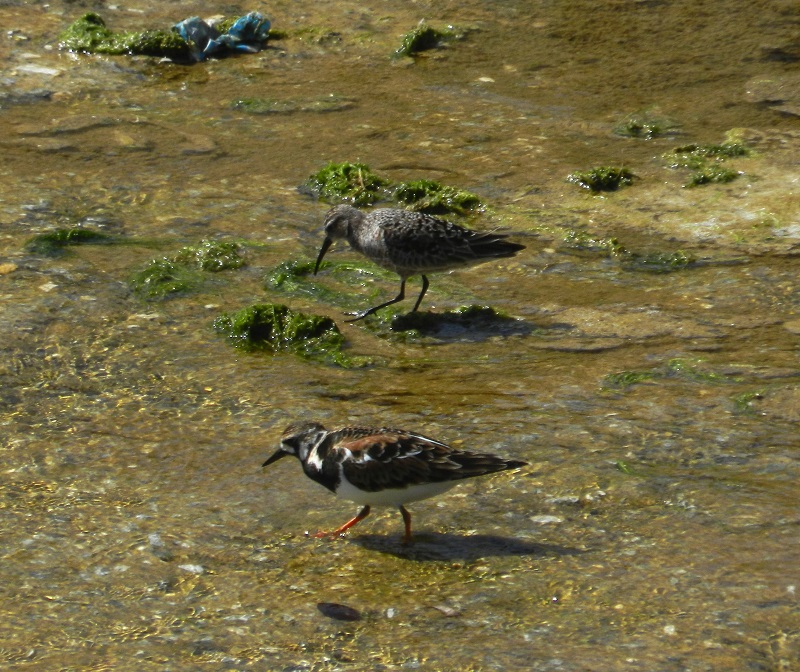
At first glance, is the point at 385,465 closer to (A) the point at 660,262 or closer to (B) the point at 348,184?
(A) the point at 660,262

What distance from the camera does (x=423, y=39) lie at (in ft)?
44.0

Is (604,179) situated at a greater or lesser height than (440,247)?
lesser

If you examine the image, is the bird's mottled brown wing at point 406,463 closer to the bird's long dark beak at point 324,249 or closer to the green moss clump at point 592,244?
the bird's long dark beak at point 324,249

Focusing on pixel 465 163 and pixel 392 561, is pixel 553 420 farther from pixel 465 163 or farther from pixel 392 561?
pixel 465 163

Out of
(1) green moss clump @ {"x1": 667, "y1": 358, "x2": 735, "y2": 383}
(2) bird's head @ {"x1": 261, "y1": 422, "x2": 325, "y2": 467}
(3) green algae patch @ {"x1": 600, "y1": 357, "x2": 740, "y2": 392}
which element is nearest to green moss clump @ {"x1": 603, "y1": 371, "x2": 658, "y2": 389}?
(3) green algae patch @ {"x1": 600, "y1": 357, "x2": 740, "y2": 392}

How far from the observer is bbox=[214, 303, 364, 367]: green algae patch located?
8094 mm

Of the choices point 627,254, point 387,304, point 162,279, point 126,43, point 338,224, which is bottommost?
point 387,304

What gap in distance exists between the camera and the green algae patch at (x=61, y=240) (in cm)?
914

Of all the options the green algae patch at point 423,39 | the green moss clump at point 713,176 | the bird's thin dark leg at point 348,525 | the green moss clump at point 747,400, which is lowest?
the green moss clump at point 747,400

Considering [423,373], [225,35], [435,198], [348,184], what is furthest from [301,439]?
[225,35]

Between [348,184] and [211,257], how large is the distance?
1.66 meters

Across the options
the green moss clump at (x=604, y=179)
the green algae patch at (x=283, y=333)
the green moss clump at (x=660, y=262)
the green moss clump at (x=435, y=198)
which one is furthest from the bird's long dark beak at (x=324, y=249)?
the green moss clump at (x=604, y=179)

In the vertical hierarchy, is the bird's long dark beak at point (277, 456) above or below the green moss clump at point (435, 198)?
above

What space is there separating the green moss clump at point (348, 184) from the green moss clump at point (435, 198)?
0.65 ft
